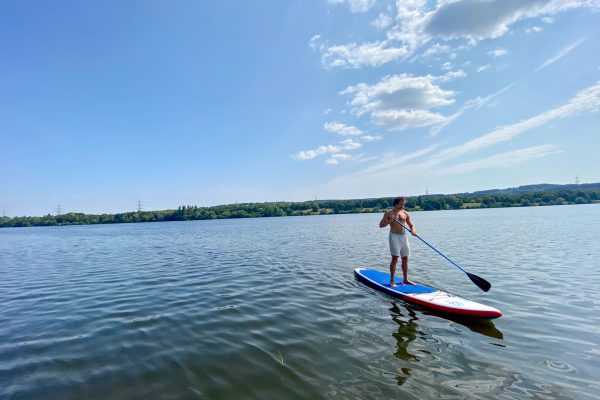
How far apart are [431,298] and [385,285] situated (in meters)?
2.04

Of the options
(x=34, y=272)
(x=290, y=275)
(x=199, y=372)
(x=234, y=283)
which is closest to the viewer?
(x=199, y=372)

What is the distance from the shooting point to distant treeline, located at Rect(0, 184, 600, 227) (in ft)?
406

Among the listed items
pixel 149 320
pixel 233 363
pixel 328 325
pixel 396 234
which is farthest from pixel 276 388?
pixel 396 234

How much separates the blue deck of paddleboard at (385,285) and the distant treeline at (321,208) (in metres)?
123

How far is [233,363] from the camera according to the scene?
5.77m

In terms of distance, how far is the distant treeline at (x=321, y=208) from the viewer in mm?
123750

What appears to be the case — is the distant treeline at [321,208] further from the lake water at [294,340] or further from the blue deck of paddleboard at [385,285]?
the lake water at [294,340]

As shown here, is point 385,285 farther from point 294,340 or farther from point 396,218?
point 294,340

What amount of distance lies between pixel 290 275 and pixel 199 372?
878 centimetres

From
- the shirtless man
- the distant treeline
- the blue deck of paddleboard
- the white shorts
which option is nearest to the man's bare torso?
the shirtless man

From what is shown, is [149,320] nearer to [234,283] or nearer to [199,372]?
[199,372]

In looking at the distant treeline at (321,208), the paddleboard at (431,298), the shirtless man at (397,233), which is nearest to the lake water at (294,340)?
the paddleboard at (431,298)

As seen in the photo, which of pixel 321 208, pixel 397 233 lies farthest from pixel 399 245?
pixel 321 208

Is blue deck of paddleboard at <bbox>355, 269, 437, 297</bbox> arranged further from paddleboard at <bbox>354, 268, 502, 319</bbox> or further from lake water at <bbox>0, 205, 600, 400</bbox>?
lake water at <bbox>0, 205, 600, 400</bbox>
